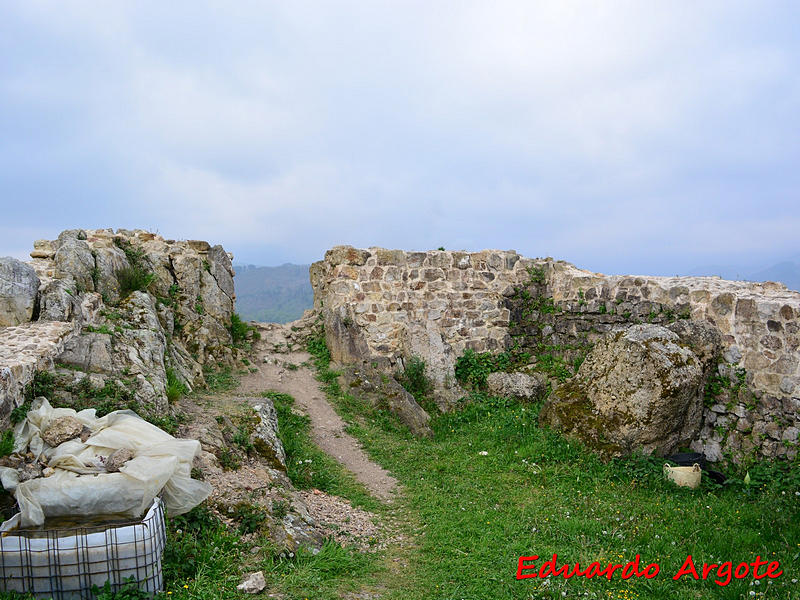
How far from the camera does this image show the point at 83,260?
27.7ft

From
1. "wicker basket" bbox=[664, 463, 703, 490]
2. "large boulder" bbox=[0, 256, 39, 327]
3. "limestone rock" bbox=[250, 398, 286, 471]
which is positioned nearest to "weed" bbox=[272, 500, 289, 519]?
"limestone rock" bbox=[250, 398, 286, 471]

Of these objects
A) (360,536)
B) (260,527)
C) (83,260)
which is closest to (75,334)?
(83,260)

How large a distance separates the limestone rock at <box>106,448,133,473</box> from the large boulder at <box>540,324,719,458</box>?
6.10 meters

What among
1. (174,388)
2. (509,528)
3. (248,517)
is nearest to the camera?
(248,517)

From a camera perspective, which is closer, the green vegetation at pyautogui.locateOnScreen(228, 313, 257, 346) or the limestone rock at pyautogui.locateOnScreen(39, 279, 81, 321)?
the limestone rock at pyautogui.locateOnScreen(39, 279, 81, 321)

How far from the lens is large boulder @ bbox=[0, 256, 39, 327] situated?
6.82 metres

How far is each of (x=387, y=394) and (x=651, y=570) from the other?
6.00 m

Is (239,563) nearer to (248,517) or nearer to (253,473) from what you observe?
(248,517)

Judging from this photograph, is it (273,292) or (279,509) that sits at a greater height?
(273,292)

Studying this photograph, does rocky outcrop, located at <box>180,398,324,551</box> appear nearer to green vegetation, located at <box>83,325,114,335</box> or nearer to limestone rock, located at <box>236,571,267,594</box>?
limestone rock, located at <box>236,571,267,594</box>

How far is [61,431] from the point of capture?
5.18 meters

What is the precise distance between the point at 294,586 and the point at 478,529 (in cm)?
232

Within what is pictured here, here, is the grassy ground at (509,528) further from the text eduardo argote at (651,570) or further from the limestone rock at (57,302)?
the limestone rock at (57,302)

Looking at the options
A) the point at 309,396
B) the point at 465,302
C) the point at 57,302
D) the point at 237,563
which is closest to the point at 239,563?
the point at 237,563
